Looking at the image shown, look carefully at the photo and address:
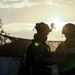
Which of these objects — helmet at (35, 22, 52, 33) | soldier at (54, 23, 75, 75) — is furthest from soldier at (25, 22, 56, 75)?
soldier at (54, 23, 75, 75)

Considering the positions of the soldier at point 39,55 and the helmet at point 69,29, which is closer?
the helmet at point 69,29

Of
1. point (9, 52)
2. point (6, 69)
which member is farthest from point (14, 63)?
point (9, 52)

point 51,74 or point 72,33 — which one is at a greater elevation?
point 72,33

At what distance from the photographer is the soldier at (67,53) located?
6.95m

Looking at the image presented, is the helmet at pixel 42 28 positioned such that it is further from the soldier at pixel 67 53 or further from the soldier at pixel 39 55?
the soldier at pixel 67 53

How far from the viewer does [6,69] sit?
9617 millimetres

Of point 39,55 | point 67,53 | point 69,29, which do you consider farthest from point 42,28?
point 67,53

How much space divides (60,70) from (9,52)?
13.0 feet

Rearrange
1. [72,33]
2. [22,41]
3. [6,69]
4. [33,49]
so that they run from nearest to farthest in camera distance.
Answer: [72,33]
[33,49]
[6,69]
[22,41]

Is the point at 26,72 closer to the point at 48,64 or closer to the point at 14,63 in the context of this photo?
the point at 48,64

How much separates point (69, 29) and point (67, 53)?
18.4 inches

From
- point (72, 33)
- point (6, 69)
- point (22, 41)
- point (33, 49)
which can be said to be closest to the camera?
point (72, 33)

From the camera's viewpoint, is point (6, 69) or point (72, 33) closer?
point (72, 33)

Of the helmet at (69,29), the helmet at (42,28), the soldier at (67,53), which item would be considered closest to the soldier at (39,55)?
the helmet at (42,28)
